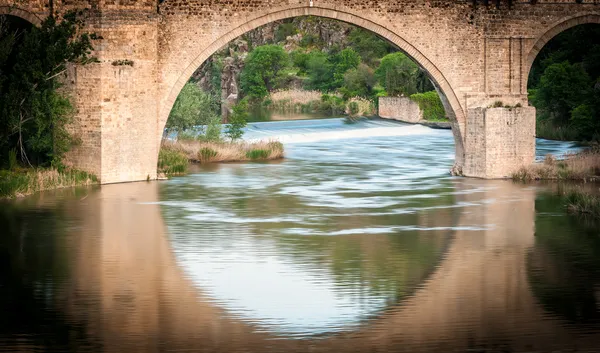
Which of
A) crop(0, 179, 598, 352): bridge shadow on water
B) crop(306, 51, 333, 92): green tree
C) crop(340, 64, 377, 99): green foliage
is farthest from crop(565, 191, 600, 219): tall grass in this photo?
crop(306, 51, 333, 92): green tree

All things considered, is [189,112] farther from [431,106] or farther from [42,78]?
[431,106]

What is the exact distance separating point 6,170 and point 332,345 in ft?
46.3

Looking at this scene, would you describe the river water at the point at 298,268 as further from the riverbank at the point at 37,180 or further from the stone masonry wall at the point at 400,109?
the stone masonry wall at the point at 400,109

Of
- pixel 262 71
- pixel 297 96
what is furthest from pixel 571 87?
pixel 262 71

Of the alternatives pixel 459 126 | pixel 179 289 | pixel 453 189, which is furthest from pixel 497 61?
pixel 179 289

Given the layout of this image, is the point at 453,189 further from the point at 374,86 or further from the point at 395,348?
the point at 374,86

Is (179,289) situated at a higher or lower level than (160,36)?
lower

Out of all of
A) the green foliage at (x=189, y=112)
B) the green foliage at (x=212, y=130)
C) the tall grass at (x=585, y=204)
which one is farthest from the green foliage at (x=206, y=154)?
the tall grass at (x=585, y=204)

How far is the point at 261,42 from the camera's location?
7356 centimetres

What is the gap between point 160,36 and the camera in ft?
84.2

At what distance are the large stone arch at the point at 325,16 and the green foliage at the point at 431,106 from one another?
2021 centimetres

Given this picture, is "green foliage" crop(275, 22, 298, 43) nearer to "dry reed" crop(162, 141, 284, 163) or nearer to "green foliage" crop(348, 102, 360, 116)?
"green foliage" crop(348, 102, 360, 116)

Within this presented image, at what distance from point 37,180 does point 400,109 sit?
26.8 meters

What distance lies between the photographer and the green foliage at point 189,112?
31.5m
